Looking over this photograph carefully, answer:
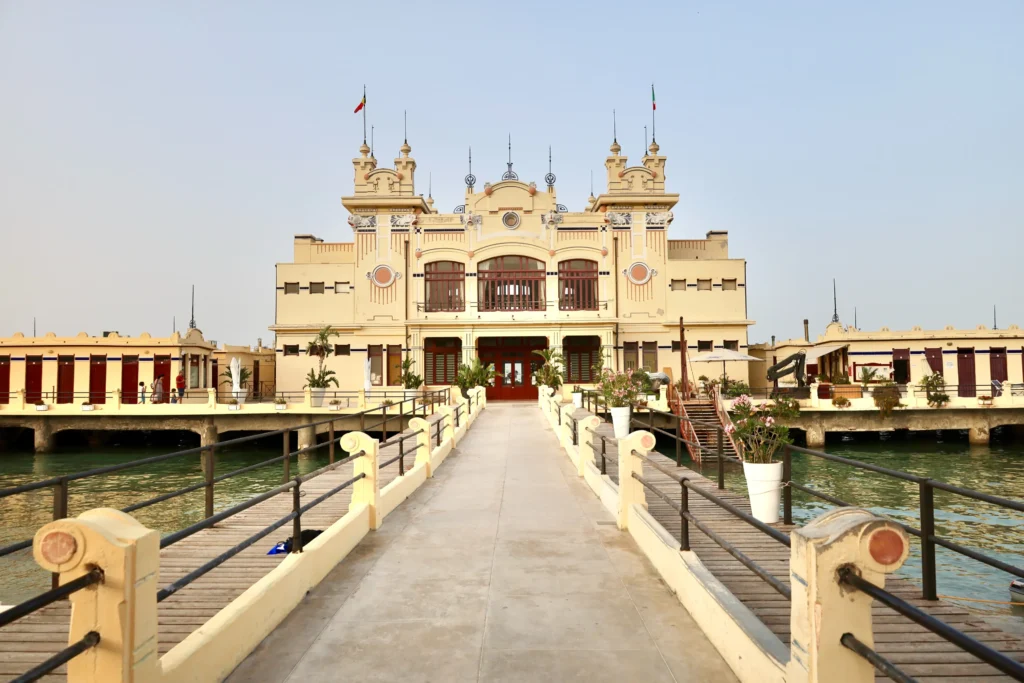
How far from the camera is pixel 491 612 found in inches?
208

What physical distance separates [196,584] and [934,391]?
100 ft

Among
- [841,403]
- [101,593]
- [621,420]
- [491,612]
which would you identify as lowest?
[491,612]

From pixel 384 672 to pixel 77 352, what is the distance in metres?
39.8

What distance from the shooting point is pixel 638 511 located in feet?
25.6

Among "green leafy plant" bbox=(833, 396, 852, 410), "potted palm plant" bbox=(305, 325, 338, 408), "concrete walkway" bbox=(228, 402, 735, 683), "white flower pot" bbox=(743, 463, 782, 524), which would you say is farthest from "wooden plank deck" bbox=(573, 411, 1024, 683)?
"potted palm plant" bbox=(305, 325, 338, 408)

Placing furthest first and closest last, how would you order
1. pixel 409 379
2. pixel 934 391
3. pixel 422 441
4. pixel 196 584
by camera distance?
pixel 409 379
pixel 934 391
pixel 422 441
pixel 196 584

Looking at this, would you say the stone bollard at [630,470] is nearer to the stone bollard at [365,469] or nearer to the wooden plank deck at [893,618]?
the wooden plank deck at [893,618]

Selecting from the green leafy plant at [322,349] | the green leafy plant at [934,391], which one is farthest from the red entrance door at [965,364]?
the green leafy plant at [322,349]

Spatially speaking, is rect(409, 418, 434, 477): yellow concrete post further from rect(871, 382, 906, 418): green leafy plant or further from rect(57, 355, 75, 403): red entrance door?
rect(57, 355, 75, 403): red entrance door

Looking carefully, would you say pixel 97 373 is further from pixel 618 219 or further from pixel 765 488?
pixel 765 488

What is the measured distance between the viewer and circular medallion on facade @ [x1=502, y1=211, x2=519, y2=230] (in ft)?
120

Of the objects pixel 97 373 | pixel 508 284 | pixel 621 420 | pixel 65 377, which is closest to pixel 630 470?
pixel 621 420

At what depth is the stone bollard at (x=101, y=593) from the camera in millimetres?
3004

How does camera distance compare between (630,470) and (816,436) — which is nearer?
(630,470)
